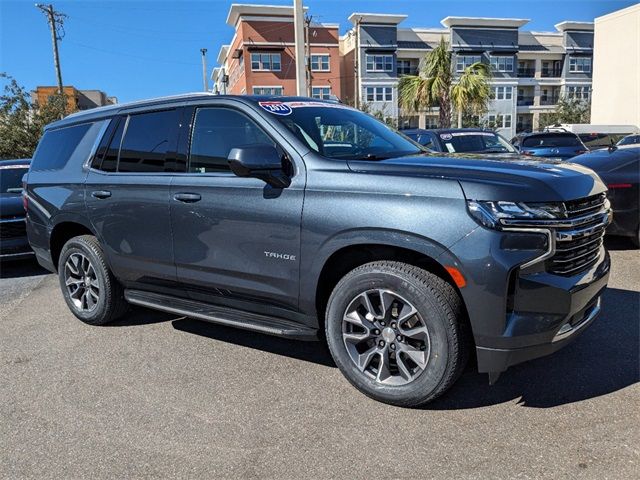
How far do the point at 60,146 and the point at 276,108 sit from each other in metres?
2.70

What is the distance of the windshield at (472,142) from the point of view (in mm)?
9391

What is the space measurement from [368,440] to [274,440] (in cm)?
52

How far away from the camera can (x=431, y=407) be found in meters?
3.16

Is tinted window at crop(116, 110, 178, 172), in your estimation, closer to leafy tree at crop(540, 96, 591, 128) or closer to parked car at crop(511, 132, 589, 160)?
parked car at crop(511, 132, 589, 160)

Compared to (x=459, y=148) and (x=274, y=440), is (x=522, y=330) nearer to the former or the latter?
(x=274, y=440)

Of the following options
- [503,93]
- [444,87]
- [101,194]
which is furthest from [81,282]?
[503,93]

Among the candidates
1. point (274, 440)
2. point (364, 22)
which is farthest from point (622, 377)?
point (364, 22)

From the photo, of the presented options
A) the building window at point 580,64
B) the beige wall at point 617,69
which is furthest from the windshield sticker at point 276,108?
the building window at point 580,64

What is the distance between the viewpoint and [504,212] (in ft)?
8.94

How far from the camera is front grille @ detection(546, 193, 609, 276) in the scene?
111 inches

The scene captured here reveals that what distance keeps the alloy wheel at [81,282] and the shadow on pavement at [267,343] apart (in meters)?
0.82

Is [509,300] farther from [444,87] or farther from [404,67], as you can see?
[404,67]

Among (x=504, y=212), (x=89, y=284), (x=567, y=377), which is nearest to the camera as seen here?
(x=504, y=212)

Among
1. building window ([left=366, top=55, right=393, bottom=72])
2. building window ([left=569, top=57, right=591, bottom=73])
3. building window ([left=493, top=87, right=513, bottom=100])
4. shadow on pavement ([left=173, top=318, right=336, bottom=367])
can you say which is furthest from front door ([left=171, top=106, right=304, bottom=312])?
building window ([left=569, top=57, right=591, bottom=73])
